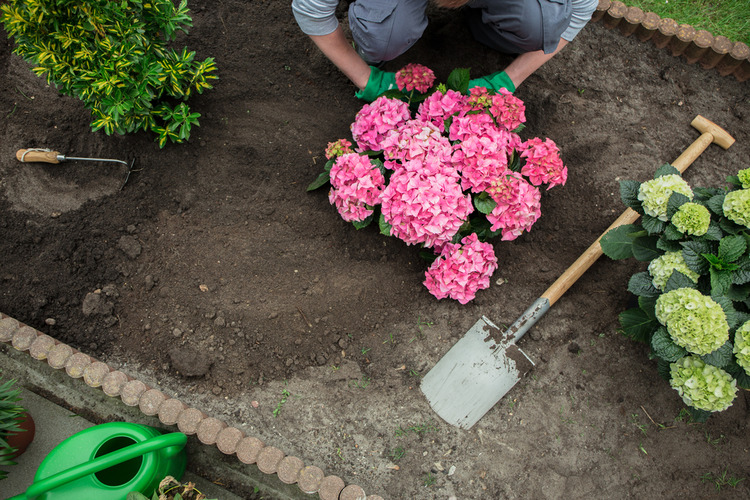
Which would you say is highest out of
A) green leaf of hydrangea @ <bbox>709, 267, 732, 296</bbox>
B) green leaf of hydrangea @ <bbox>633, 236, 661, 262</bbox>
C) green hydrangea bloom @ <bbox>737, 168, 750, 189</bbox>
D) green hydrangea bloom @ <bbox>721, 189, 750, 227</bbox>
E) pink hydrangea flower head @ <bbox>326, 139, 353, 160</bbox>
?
green hydrangea bloom @ <bbox>737, 168, 750, 189</bbox>

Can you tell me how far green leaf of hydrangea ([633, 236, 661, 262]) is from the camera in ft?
6.02

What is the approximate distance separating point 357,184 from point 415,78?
563mm

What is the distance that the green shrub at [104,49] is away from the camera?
68.7 inches

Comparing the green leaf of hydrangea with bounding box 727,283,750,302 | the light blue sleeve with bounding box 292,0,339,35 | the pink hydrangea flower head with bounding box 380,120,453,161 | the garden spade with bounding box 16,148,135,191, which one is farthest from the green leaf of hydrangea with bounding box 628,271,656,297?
the garden spade with bounding box 16,148,135,191

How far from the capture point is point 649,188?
67.6 inches

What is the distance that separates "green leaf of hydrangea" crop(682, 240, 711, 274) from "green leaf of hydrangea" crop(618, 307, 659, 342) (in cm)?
26

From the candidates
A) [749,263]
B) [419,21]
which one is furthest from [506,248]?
[419,21]

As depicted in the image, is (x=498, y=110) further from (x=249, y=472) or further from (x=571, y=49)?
(x=249, y=472)

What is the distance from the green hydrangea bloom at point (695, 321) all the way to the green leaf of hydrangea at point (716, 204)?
369 mm

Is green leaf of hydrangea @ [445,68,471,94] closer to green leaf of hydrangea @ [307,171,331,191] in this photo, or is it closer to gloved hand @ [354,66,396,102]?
gloved hand @ [354,66,396,102]

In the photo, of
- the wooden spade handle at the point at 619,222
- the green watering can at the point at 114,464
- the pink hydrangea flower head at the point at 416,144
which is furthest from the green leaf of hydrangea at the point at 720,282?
the green watering can at the point at 114,464

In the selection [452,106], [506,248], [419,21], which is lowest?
[506,248]

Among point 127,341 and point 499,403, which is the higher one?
point 499,403

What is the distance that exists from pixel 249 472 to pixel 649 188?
6.78 feet
